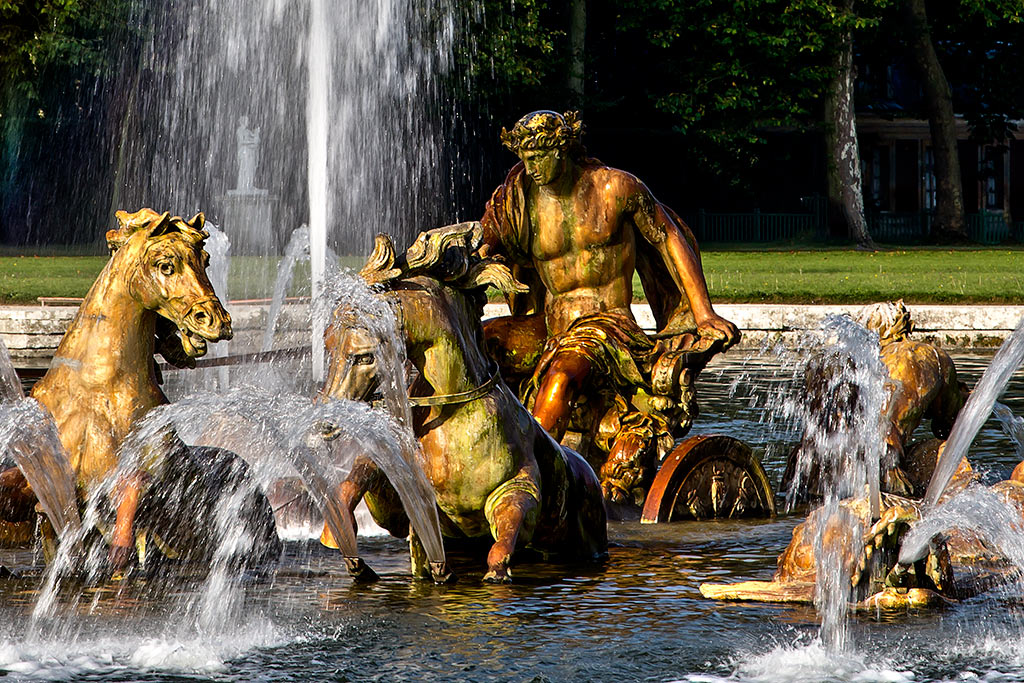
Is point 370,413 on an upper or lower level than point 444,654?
upper

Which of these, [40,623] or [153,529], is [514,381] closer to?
[153,529]

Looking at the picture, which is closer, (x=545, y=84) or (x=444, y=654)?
(x=444, y=654)

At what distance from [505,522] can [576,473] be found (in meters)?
0.59

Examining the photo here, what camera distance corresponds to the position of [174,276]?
16.5 feet

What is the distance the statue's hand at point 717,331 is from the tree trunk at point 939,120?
2857 cm

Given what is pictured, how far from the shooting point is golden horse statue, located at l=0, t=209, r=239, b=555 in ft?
16.5

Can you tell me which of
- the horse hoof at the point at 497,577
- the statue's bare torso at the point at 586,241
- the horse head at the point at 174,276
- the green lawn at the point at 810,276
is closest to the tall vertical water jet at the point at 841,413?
the statue's bare torso at the point at 586,241

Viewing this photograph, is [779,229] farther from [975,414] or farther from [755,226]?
[975,414]

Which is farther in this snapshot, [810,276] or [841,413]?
[810,276]

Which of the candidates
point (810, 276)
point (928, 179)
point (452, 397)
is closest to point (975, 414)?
point (452, 397)

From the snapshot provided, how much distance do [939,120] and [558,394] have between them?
3016 cm

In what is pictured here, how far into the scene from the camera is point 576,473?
19.1ft

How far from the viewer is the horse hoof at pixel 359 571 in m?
5.28

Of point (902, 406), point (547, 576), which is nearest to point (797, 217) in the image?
point (902, 406)
